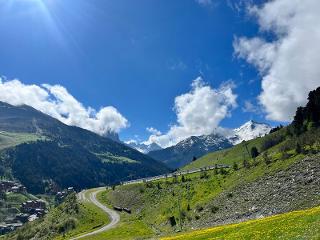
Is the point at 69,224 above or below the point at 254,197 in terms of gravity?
above

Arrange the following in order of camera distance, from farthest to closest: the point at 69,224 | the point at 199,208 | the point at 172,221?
the point at 69,224 → the point at 172,221 → the point at 199,208

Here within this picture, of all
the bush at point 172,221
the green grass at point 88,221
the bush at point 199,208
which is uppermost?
the green grass at point 88,221

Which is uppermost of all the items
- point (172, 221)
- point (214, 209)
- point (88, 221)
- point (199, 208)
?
point (88, 221)

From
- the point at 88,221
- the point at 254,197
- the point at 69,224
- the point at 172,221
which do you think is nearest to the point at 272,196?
the point at 254,197

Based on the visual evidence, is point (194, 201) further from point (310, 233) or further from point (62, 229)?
point (310, 233)

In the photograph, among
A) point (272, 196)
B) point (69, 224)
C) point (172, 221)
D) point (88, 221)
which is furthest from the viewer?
point (88, 221)

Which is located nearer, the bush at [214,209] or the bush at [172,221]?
the bush at [214,209]

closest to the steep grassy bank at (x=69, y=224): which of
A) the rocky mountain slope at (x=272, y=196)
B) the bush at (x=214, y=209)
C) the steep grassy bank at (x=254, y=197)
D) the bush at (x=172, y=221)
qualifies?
the steep grassy bank at (x=254, y=197)

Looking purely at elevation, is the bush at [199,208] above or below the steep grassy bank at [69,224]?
below

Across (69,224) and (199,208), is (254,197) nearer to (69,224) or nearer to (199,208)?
(199,208)

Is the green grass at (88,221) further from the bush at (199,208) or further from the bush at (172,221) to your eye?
the bush at (199,208)

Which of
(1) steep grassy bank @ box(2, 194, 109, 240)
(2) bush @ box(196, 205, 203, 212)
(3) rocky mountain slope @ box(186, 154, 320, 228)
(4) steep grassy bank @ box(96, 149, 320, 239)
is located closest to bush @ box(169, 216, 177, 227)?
(4) steep grassy bank @ box(96, 149, 320, 239)

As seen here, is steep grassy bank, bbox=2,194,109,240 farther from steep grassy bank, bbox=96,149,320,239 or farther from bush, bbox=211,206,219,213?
bush, bbox=211,206,219,213

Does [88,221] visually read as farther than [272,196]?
Yes
